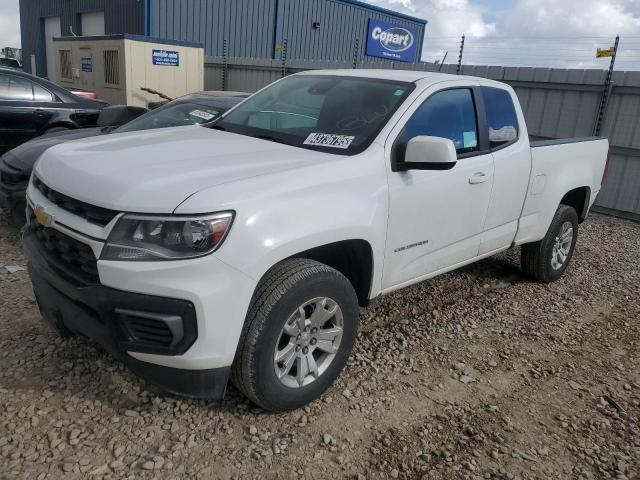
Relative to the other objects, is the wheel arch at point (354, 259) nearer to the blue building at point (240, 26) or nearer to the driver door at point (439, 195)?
the driver door at point (439, 195)

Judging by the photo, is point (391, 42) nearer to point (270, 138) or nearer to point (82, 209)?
point (270, 138)

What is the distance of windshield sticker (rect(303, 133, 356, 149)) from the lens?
2.95m

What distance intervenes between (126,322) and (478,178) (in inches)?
94.0

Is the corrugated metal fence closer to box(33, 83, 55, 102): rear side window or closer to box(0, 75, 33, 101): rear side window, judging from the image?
box(33, 83, 55, 102): rear side window

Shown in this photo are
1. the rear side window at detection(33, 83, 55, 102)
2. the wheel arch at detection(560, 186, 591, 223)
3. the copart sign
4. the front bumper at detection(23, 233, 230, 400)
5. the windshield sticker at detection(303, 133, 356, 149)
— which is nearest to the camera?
the front bumper at detection(23, 233, 230, 400)

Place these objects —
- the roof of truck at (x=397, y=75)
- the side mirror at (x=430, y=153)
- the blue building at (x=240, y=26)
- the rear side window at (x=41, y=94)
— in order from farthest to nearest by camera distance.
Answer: the blue building at (x=240, y=26)
the rear side window at (x=41, y=94)
the roof of truck at (x=397, y=75)
the side mirror at (x=430, y=153)

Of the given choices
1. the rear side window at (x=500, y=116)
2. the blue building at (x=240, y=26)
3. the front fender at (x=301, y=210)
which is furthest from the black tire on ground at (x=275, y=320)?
the blue building at (x=240, y=26)

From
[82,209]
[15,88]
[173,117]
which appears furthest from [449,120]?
[15,88]

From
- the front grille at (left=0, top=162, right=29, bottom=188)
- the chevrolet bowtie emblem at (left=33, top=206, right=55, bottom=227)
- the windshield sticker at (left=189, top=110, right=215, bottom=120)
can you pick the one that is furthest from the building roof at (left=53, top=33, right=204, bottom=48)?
the chevrolet bowtie emblem at (left=33, top=206, right=55, bottom=227)

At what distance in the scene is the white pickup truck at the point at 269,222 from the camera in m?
2.21

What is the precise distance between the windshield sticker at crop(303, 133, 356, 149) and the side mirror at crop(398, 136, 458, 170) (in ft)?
1.09

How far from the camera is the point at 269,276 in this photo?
96.0 inches

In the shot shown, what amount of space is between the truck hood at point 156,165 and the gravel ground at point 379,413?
106 centimetres

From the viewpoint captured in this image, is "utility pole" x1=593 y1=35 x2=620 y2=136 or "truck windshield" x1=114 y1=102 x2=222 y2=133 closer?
A: "truck windshield" x1=114 y1=102 x2=222 y2=133
